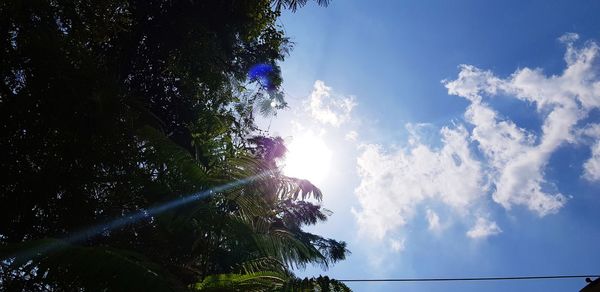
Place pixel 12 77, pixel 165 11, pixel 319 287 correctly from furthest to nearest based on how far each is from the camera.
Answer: pixel 165 11 < pixel 12 77 < pixel 319 287

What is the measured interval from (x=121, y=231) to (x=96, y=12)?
3.15 metres

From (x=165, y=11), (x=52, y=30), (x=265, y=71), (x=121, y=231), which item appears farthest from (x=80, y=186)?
(x=265, y=71)

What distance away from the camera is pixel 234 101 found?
8.36 metres

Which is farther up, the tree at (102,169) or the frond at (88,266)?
the tree at (102,169)

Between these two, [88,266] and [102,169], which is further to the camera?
[102,169]

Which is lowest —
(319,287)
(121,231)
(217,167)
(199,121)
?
(319,287)

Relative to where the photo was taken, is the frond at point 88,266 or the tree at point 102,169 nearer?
the frond at point 88,266

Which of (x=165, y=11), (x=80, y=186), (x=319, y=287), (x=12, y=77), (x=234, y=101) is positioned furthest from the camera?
(x=234, y=101)

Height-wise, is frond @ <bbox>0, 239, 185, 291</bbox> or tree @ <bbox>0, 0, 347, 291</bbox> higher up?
tree @ <bbox>0, 0, 347, 291</bbox>

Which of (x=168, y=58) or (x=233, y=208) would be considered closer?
(x=233, y=208)

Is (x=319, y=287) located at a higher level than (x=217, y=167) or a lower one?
lower

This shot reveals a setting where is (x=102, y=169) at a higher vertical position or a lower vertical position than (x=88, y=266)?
higher

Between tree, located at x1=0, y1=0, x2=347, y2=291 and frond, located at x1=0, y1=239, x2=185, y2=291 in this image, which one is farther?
tree, located at x1=0, y1=0, x2=347, y2=291

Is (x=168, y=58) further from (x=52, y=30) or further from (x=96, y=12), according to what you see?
(x=52, y=30)
